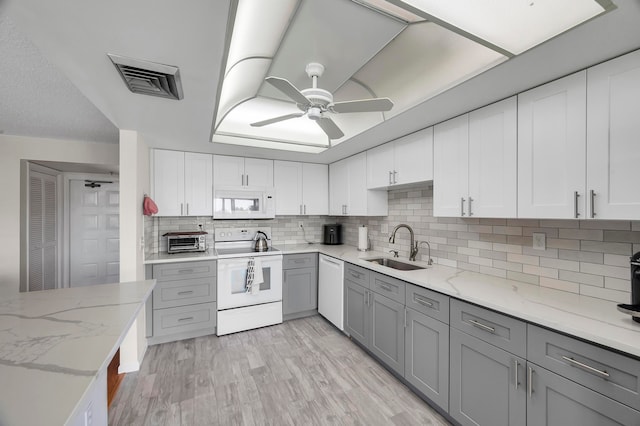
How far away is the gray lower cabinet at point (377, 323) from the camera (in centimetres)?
220

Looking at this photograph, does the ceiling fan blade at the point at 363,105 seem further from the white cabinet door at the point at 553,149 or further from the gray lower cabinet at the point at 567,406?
the gray lower cabinet at the point at 567,406

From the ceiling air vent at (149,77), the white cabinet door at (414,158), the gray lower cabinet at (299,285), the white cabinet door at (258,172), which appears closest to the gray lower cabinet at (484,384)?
the white cabinet door at (414,158)

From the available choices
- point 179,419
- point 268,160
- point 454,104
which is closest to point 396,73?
point 454,104

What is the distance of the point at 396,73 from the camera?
2047mm

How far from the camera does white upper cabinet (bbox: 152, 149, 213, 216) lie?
10.2 ft

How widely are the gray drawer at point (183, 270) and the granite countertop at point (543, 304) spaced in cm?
200

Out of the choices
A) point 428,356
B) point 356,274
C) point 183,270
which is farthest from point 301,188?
point 428,356

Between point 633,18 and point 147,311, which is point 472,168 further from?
point 147,311

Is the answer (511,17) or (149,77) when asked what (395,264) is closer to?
(511,17)

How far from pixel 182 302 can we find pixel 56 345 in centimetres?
206

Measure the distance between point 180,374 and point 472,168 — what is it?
302cm

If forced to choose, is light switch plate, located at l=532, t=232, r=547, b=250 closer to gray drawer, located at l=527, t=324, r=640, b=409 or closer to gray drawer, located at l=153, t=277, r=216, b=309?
gray drawer, located at l=527, t=324, r=640, b=409

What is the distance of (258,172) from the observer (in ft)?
11.9

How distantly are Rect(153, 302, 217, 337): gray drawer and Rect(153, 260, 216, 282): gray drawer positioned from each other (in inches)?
13.4
